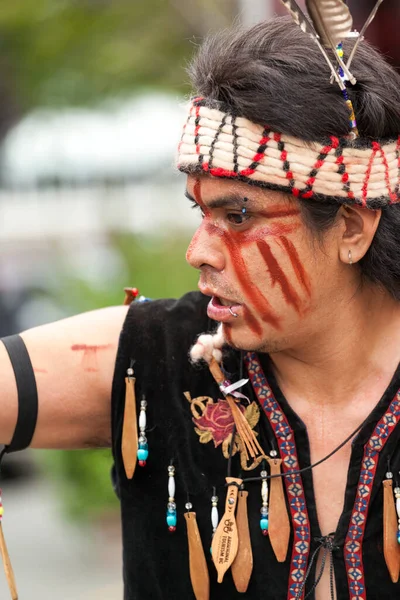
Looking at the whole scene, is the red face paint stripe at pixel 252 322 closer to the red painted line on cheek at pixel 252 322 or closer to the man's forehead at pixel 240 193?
the red painted line on cheek at pixel 252 322

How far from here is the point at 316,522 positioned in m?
2.71

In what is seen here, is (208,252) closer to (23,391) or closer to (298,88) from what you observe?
(298,88)

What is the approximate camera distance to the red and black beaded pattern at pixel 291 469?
2686mm

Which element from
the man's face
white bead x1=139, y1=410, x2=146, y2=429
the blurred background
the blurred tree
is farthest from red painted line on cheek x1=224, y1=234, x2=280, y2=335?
the blurred tree

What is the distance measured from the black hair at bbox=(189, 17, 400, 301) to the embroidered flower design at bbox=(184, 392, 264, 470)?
548 mm

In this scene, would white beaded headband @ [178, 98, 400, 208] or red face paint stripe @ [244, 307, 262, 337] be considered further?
red face paint stripe @ [244, 307, 262, 337]

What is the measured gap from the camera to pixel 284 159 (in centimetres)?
252

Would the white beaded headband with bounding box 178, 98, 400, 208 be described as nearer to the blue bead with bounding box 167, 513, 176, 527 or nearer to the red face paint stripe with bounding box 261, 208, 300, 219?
the red face paint stripe with bounding box 261, 208, 300, 219

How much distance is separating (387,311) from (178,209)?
503 centimetres

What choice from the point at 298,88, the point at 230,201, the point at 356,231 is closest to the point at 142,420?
the point at 230,201

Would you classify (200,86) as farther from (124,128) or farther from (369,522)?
(124,128)

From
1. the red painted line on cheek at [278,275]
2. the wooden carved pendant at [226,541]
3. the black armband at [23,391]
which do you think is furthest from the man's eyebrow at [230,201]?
the wooden carved pendant at [226,541]

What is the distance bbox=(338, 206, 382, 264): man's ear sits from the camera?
2695 mm

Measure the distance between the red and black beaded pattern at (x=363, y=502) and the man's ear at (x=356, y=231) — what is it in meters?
0.40
